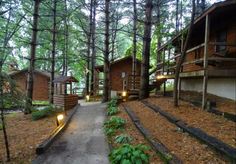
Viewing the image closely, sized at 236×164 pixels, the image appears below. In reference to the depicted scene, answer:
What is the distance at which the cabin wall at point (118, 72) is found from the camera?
29.7 metres

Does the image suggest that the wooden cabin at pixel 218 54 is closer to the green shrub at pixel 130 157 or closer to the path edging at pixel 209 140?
the path edging at pixel 209 140

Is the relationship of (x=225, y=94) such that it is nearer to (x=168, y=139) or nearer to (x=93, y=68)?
(x=168, y=139)

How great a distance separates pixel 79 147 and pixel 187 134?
3363 millimetres

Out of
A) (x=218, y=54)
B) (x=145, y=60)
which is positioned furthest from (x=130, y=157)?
(x=145, y=60)

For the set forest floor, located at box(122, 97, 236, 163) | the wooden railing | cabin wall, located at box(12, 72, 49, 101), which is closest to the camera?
forest floor, located at box(122, 97, 236, 163)

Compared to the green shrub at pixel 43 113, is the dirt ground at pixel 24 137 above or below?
below

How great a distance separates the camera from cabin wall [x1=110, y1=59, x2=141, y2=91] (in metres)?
29.7

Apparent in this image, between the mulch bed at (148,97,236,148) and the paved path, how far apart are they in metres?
3.05

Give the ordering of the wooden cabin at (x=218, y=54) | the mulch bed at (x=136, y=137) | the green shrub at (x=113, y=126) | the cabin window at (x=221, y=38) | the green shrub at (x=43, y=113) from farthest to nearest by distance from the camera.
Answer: the green shrub at (x=43, y=113) < the cabin window at (x=221, y=38) < the wooden cabin at (x=218, y=54) < the green shrub at (x=113, y=126) < the mulch bed at (x=136, y=137)

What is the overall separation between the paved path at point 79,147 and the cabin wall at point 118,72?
59.0 ft

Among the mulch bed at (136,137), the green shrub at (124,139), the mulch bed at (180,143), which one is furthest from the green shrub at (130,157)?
the green shrub at (124,139)

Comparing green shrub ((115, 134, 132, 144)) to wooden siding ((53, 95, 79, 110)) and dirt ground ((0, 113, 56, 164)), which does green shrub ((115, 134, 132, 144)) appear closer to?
dirt ground ((0, 113, 56, 164))

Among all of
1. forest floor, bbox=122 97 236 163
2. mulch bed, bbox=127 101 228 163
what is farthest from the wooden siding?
mulch bed, bbox=127 101 228 163

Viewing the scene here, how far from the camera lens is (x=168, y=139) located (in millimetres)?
7285
